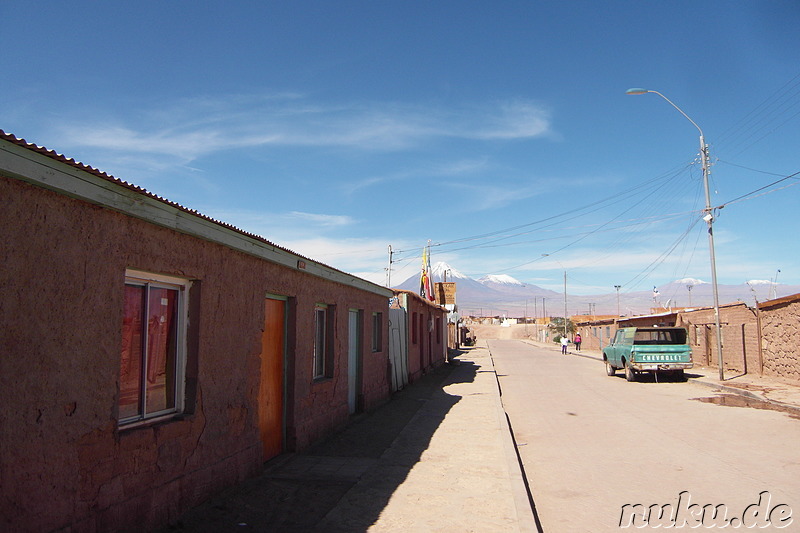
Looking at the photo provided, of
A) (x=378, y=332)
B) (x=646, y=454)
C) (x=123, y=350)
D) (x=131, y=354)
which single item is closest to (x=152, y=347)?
(x=131, y=354)

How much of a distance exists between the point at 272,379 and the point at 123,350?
328 cm

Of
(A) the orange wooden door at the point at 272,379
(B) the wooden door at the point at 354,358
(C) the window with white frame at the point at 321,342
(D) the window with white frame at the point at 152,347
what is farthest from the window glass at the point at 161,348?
(B) the wooden door at the point at 354,358

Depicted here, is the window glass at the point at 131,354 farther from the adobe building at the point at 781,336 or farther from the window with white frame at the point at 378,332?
the adobe building at the point at 781,336

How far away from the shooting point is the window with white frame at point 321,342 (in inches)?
406

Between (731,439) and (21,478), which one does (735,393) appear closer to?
(731,439)

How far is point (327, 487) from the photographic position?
22.9ft

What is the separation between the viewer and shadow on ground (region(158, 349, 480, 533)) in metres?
5.60

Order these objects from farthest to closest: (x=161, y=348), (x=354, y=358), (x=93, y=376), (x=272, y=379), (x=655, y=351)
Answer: (x=655, y=351) < (x=354, y=358) < (x=272, y=379) < (x=161, y=348) < (x=93, y=376)

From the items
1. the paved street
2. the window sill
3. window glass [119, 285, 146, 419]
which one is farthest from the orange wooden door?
the paved street

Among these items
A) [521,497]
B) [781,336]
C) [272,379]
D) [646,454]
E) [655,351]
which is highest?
[781,336]

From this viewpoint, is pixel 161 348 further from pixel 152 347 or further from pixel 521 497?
pixel 521 497

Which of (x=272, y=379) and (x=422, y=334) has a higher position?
(x=422, y=334)

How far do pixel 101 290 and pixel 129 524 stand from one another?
194 cm

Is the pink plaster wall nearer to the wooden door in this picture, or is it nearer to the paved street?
the paved street
